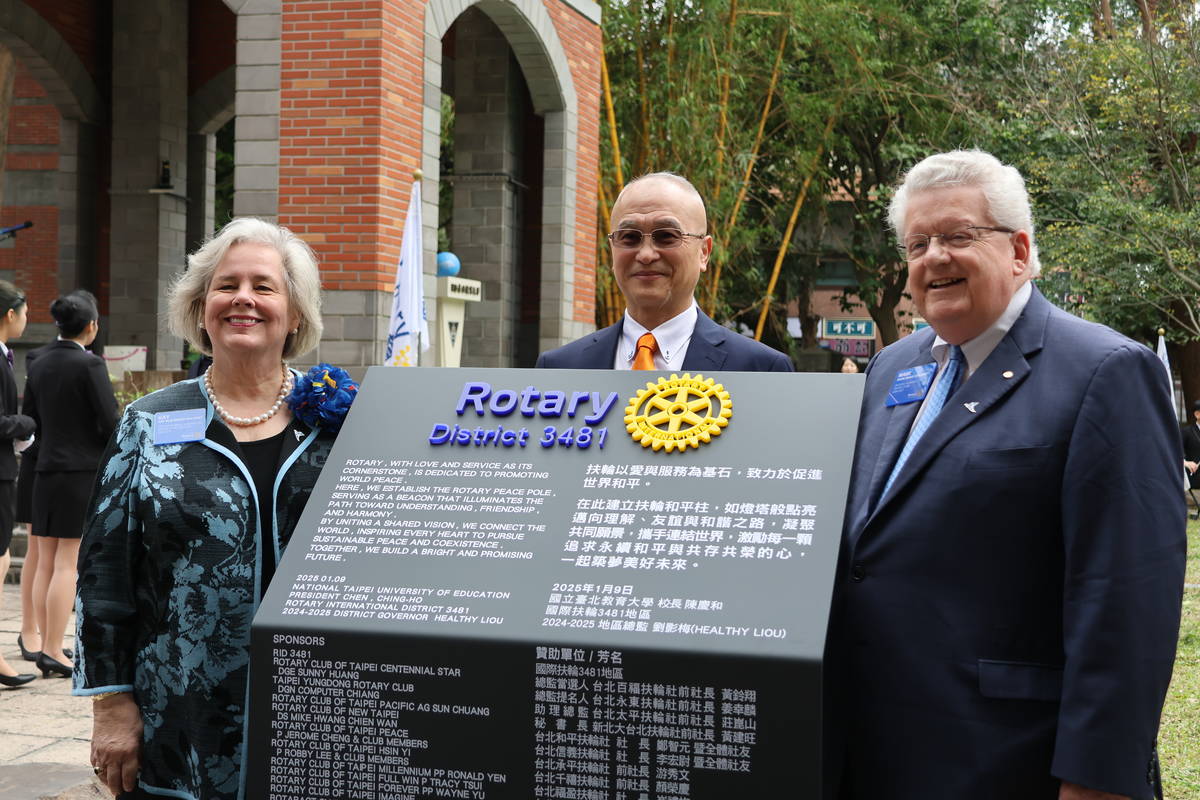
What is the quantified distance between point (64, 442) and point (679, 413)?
16.4 ft

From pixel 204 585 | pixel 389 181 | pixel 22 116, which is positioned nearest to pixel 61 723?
pixel 204 585

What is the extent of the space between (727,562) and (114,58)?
14.1 metres

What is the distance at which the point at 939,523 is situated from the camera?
7.36 feet

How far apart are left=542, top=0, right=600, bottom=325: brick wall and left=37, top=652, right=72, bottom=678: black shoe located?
27.6ft

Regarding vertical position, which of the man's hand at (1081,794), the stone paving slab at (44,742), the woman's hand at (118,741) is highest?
the man's hand at (1081,794)

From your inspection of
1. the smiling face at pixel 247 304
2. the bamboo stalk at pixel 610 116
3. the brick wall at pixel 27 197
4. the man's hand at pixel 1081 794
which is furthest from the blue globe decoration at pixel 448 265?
the man's hand at pixel 1081 794

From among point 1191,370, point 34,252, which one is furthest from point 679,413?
point 1191,370

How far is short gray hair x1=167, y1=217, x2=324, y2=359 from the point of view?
277 centimetres

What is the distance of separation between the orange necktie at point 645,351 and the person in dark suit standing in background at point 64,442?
13.5 ft

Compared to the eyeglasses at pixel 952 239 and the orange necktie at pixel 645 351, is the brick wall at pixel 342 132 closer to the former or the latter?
the orange necktie at pixel 645 351

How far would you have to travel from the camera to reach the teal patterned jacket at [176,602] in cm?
258

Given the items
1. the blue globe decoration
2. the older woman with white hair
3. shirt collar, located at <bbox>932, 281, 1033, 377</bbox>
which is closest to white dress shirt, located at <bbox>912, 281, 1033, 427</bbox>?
shirt collar, located at <bbox>932, 281, 1033, 377</bbox>

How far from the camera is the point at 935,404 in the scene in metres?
2.44

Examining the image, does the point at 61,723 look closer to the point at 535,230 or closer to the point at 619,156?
the point at 535,230
